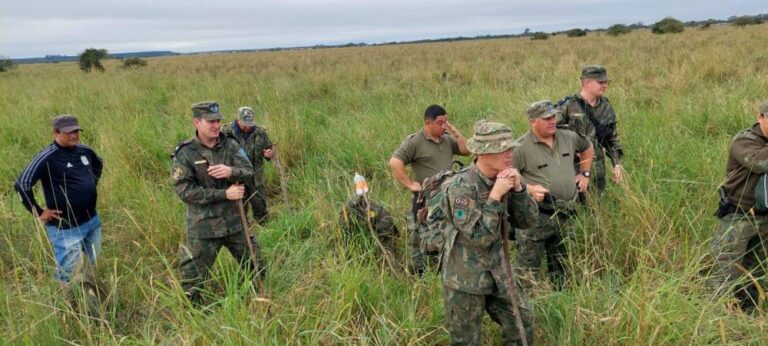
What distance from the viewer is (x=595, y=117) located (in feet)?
14.8

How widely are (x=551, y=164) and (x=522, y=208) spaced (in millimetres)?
1357

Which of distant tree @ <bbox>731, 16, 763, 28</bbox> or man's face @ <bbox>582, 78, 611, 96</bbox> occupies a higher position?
distant tree @ <bbox>731, 16, 763, 28</bbox>

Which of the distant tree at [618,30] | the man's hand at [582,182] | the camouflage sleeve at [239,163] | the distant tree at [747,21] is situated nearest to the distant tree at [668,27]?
the distant tree at [618,30]

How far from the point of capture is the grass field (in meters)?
2.57

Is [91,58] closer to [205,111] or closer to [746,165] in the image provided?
[205,111]

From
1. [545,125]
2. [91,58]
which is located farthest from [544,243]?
[91,58]

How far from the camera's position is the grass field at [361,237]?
257 centimetres

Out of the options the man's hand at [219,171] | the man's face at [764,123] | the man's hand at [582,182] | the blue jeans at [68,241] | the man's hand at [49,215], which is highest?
the man's face at [764,123]

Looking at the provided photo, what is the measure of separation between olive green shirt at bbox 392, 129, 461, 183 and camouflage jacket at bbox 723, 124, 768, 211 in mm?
2065

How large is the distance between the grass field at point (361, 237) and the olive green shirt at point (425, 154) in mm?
578

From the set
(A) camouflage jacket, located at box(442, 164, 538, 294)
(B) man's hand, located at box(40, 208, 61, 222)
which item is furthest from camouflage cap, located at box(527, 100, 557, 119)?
(B) man's hand, located at box(40, 208, 61, 222)

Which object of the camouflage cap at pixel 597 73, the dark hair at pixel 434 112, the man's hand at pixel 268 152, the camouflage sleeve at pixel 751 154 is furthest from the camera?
the man's hand at pixel 268 152

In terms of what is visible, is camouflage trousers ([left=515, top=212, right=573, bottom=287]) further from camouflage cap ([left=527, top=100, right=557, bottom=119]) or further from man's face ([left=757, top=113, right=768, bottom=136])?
man's face ([left=757, top=113, right=768, bottom=136])

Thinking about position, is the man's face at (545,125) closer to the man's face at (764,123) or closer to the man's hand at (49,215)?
the man's face at (764,123)
